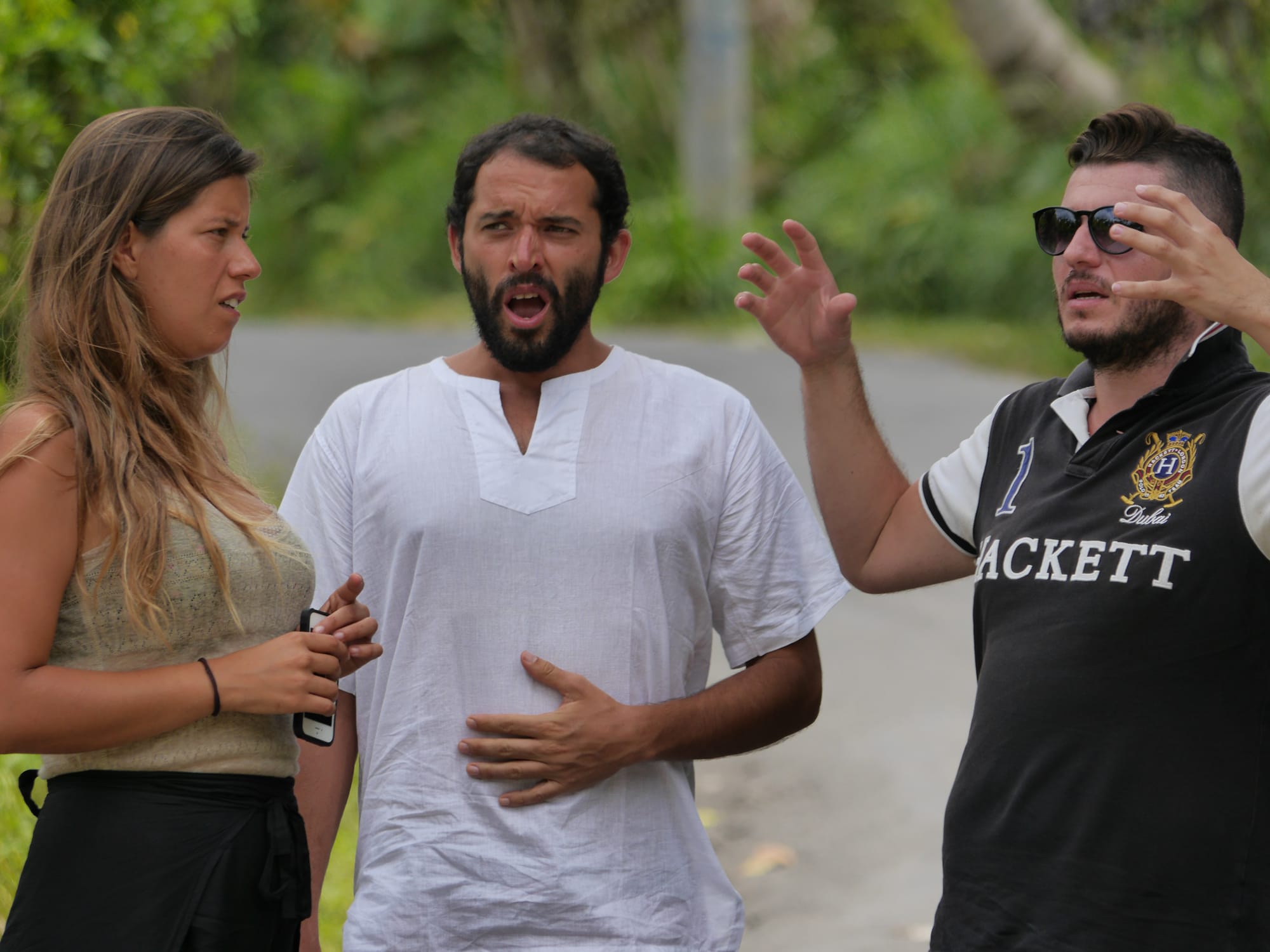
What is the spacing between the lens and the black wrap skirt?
8.67ft

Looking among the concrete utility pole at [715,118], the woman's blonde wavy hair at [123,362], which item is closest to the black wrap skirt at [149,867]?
the woman's blonde wavy hair at [123,362]

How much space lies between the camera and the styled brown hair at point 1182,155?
290 cm

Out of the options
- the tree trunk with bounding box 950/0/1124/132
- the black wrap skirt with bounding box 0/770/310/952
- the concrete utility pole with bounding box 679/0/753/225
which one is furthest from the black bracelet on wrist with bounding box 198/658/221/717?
the concrete utility pole with bounding box 679/0/753/225

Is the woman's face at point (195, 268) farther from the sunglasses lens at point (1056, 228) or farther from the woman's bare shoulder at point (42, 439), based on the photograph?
the sunglasses lens at point (1056, 228)

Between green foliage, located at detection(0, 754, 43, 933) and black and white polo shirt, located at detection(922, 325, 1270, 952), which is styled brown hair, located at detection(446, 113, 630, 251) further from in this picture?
green foliage, located at detection(0, 754, 43, 933)

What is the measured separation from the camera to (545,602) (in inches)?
122

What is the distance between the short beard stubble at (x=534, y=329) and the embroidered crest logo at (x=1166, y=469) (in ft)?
3.43

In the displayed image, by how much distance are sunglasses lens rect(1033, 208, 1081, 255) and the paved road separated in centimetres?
261

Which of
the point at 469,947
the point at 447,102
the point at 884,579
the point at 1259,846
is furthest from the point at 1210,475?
the point at 447,102

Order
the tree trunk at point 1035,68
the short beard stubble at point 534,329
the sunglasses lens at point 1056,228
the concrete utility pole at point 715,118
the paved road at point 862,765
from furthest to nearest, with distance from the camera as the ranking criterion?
the concrete utility pole at point 715,118 < the tree trunk at point 1035,68 < the paved road at point 862,765 < the short beard stubble at point 534,329 < the sunglasses lens at point 1056,228

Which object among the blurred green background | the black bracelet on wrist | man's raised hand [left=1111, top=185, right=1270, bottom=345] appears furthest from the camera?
the blurred green background

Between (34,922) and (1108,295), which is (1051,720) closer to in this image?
(1108,295)

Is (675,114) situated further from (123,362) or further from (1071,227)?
(123,362)

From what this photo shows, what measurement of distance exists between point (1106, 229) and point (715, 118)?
12079mm
